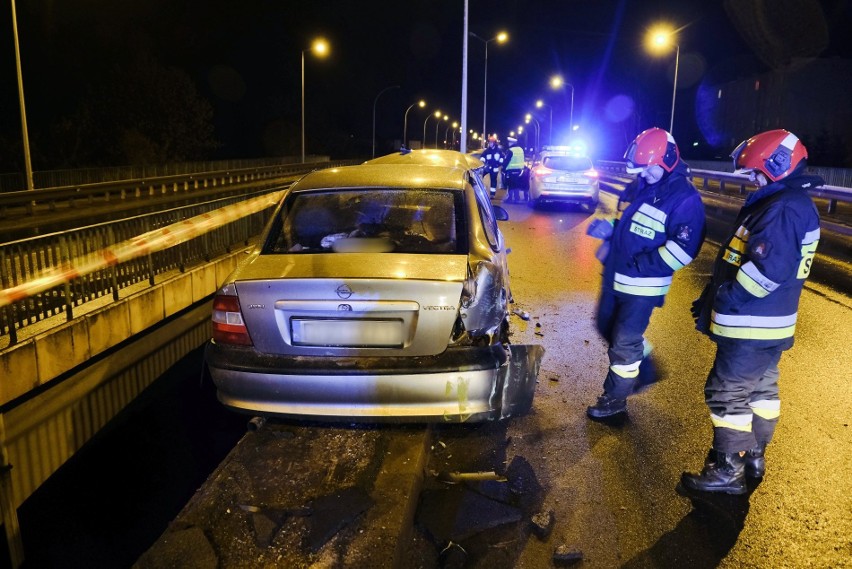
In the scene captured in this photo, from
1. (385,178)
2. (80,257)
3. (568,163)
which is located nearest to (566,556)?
(385,178)

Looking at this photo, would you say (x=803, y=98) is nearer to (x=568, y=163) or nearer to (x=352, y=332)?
(x=568, y=163)

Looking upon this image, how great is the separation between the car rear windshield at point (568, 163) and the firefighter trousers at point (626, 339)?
1430 cm

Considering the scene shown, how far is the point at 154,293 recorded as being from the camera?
295 inches

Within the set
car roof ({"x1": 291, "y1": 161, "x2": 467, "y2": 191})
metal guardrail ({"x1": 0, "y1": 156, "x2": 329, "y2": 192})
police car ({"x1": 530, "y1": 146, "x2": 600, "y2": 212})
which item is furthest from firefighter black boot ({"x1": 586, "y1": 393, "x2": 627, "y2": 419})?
metal guardrail ({"x1": 0, "y1": 156, "x2": 329, "y2": 192})

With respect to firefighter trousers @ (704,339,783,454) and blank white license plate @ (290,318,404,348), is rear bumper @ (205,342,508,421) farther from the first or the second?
firefighter trousers @ (704,339,783,454)

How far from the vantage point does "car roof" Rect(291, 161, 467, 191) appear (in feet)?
16.3

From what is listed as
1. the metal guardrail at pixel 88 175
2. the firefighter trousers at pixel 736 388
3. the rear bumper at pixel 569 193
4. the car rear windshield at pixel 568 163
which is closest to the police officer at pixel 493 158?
the car rear windshield at pixel 568 163

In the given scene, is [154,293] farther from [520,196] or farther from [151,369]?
[520,196]

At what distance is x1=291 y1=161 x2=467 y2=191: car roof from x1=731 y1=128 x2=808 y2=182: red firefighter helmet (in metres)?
1.88

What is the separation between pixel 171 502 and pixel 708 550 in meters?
4.55

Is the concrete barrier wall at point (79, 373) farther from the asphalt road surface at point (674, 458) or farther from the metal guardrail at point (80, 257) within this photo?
the asphalt road surface at point (674, 458)

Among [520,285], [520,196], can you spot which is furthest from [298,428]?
[520,196]

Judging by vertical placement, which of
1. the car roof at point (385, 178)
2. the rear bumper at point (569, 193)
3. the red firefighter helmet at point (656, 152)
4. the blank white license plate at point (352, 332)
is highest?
the red firefighter helmet at point (656, 152)

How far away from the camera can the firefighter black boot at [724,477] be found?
3.89 meters
